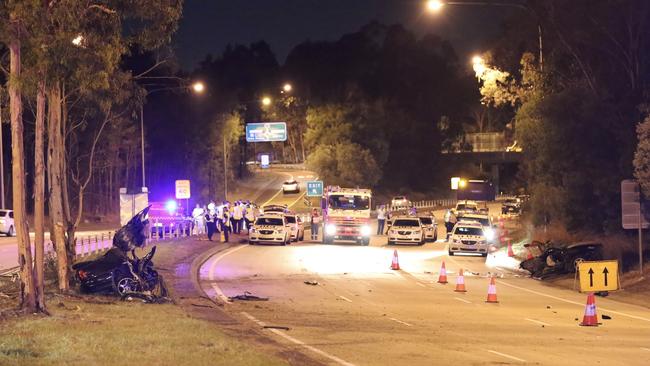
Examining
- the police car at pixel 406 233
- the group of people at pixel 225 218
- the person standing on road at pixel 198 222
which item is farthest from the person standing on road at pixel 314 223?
the person standing on road at pixel 198 222

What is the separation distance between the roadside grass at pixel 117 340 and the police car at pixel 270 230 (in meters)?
25.9

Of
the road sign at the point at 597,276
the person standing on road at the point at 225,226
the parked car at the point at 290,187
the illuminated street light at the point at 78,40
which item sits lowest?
the road sign at the point at 597,276

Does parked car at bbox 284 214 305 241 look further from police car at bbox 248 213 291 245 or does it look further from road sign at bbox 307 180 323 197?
road sign at bbox 307 180 323 197

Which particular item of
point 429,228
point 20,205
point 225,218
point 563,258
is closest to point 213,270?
point 563,258

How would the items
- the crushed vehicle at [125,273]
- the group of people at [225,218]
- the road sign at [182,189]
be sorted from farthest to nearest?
the road sign at [182,189] → the group of people at [225,218] → the crushed vehicle at [125,273]

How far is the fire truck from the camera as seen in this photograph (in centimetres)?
4503

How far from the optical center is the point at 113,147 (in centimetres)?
7069

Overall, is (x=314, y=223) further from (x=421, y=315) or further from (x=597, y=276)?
(x=421, y=315)

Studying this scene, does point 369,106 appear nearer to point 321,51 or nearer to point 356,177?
point 356,177

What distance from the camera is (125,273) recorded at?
1930 centimetres

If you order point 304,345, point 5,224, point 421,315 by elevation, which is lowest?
point 421,315

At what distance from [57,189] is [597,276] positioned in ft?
45.2

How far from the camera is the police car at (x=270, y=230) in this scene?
42938mm

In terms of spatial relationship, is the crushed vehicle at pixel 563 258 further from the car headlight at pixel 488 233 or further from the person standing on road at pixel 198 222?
the person standing on road at pixel 198 222
